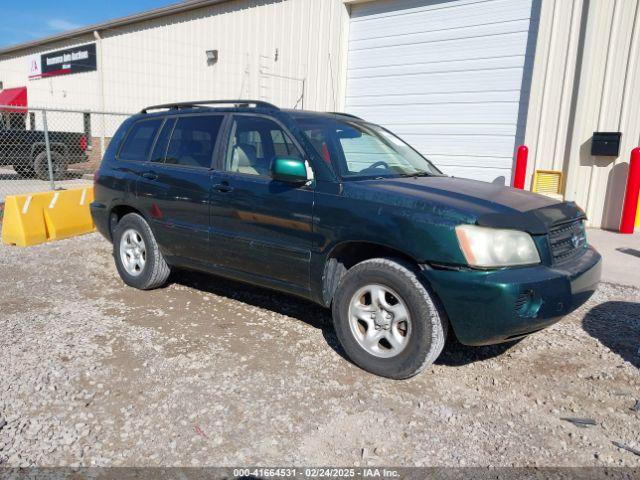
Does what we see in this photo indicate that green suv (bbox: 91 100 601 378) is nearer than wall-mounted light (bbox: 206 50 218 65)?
Yes

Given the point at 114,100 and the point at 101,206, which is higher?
the point at 114,100


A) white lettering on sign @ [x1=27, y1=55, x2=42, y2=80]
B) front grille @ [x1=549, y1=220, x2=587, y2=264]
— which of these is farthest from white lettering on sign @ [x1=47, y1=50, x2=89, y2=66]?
front grille @ [x1=549, y1=220, x2=587, y2=264]

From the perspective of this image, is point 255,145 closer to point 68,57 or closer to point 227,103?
point 227,103

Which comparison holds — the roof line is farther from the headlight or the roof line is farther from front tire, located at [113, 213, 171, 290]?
the headlight

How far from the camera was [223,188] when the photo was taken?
13.6 feet

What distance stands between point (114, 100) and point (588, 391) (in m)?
17.7

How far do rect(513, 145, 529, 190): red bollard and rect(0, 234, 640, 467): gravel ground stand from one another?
4.07 m

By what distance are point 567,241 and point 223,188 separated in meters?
2.56

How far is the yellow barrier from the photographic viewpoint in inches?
272

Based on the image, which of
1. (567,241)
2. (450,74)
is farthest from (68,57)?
(567,241)

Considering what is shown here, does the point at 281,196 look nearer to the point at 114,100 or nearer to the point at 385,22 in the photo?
the point at 385,22

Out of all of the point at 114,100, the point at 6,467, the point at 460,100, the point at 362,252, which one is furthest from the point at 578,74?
the point at 114,100

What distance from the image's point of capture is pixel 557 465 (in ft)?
8.39

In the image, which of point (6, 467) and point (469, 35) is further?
point (469, 35)
